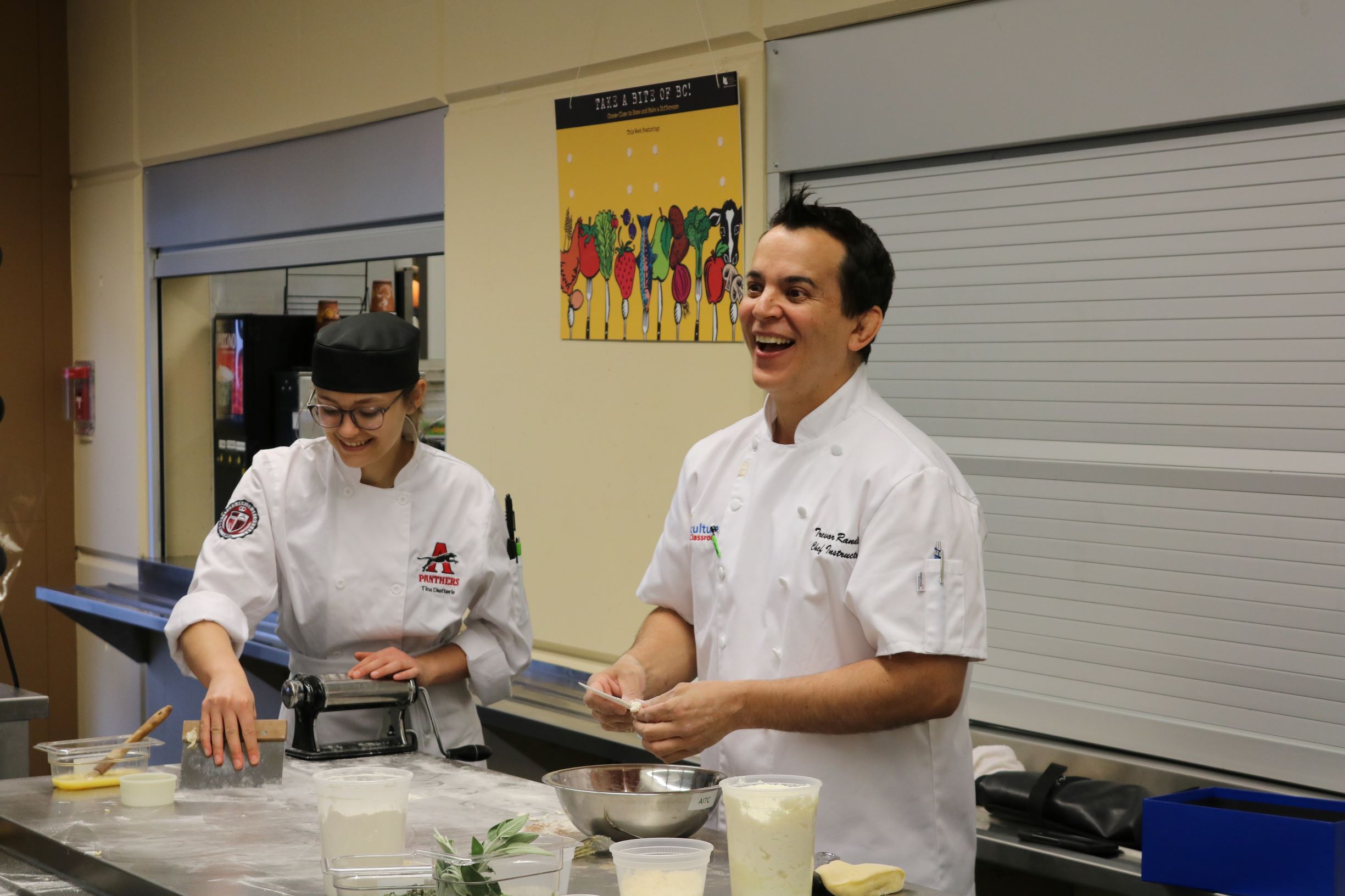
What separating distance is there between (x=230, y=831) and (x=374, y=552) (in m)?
0.72

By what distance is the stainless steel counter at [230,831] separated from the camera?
1.53 metres

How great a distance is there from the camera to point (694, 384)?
119 inches

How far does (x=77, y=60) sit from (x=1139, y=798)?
505cm

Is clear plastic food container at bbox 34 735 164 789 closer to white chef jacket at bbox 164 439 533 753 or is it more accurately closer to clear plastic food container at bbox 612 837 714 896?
white chef jacket at bbox 164 439 533 753

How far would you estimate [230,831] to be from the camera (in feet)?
Result: 5.78

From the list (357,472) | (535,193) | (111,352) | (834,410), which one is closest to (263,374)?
(111,352)

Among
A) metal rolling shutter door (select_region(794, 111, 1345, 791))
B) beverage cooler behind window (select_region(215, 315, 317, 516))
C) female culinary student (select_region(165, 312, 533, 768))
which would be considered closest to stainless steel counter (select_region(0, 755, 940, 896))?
female culinary student (select_region(165, 312, 533, 768))

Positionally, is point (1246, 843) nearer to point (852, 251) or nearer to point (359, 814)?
point (852, 251)

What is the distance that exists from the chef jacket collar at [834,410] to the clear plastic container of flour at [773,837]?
0.68m

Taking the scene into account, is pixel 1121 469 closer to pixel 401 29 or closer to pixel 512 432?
pixel 512 432

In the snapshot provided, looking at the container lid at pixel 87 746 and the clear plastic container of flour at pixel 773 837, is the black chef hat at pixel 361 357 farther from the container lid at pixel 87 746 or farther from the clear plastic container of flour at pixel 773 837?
the clear plastic container of flour at pixel 773 837

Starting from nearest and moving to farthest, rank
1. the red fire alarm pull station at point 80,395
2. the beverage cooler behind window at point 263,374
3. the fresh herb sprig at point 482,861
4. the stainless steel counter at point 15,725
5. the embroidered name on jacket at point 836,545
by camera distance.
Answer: the fresh herb sprig at point 482,861 → the embroidered name on jacket at point 836,545 → the stainless steel counter at point 15,725 → the beverage cooler behind window at point 263,374 → the red fire alarm pull station at point 80,395

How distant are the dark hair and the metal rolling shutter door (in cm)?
66

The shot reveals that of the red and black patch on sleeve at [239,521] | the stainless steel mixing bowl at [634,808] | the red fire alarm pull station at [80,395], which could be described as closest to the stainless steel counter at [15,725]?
the red and black patch on sleeve at [239,521]
